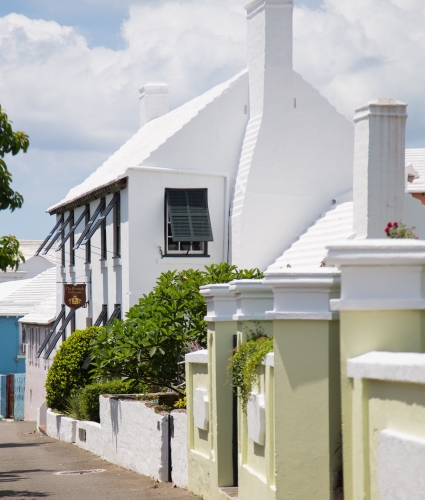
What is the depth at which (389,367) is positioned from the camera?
201 inches

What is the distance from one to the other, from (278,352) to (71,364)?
60.7 ft

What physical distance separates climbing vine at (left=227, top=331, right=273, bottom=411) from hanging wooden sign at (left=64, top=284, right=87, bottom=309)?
60.9 ft

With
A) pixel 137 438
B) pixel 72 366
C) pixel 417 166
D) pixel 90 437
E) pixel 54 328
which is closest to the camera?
pixel 137 438

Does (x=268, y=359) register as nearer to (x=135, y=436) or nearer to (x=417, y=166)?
(x=135, y=436)

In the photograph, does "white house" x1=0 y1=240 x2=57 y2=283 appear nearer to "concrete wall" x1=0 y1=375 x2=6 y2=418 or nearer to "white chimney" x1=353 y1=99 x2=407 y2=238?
"concrete wall" x1=0 y1=375 x2=6 y2=418

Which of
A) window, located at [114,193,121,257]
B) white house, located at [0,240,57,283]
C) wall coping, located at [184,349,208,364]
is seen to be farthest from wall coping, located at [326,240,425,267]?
white house, located at [0,240,57,283]

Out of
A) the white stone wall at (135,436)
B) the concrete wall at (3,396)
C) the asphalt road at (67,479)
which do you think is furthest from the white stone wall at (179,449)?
the concrete wall at (3,396)

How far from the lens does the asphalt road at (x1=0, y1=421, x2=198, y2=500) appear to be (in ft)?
41.9

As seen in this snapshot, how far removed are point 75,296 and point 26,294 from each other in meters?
17.6

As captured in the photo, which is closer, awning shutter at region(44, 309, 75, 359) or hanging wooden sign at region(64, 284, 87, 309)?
hanging wooden sign at region(64, 284, 87, 309)

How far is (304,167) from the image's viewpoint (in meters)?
24.0

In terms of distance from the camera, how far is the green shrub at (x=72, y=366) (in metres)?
24.7

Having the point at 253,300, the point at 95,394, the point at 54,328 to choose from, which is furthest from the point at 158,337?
the point at 54,328

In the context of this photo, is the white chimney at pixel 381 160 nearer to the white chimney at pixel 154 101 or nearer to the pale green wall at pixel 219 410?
the pale green wall at pixel 219 410
